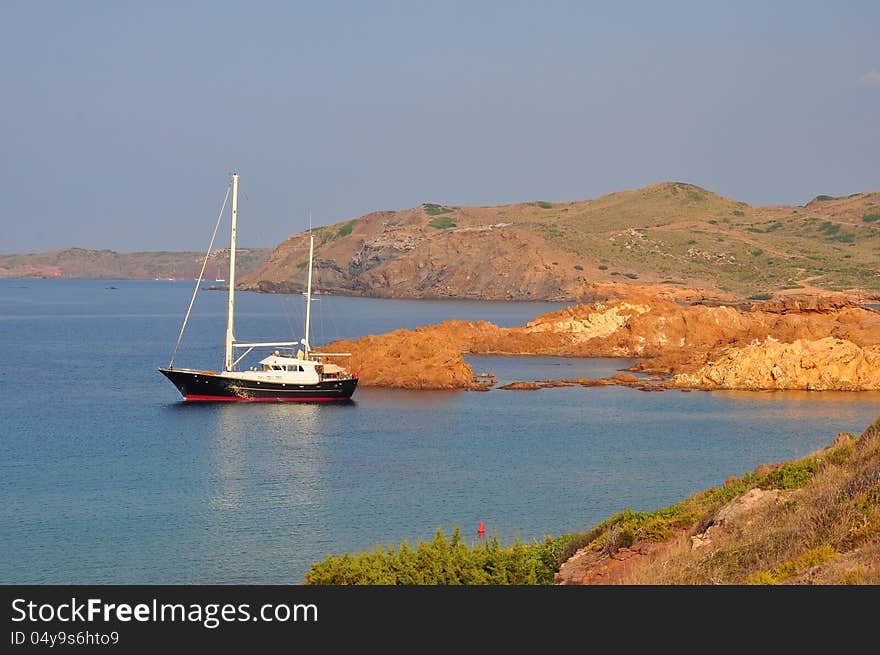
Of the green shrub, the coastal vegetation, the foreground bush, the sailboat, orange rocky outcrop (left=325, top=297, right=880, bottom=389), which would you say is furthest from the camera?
orange rocky outcrop (left=325, top=297, right=880, bottom=389)

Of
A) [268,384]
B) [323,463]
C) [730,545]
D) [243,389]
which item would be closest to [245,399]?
[243,389]

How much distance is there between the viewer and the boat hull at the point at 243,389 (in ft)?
174

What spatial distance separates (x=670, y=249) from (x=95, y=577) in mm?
170611

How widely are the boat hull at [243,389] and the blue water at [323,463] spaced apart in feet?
2.53

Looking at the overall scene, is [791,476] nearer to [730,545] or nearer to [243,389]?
[730,545]

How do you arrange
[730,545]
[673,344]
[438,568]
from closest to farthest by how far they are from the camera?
[730,545]
[438,568]
[673,344]

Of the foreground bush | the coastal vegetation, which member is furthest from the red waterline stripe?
the foreground bush

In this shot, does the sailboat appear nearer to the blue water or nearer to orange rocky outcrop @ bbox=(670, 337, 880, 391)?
the blue water

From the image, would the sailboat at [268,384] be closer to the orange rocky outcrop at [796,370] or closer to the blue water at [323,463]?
the blue water at [323,463]

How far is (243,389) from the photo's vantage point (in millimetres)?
53000

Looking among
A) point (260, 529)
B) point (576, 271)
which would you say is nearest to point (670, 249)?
point (576, 271)

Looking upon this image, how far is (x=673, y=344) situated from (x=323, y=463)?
44859mm

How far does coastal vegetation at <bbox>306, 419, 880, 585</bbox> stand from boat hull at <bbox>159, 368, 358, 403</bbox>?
33581 mm

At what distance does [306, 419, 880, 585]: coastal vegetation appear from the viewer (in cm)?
1410
